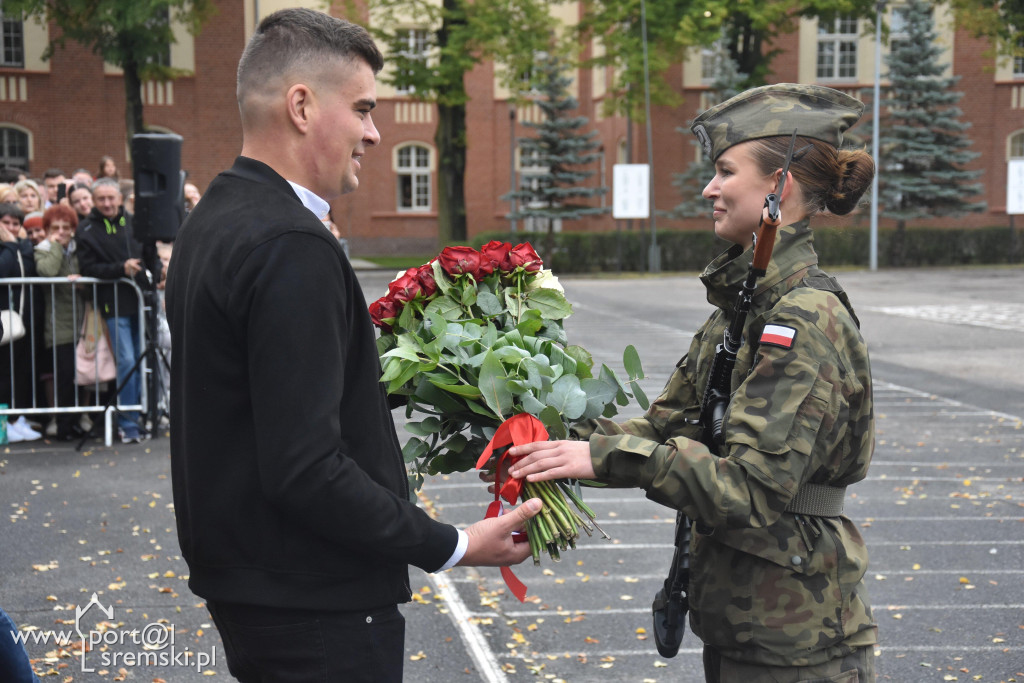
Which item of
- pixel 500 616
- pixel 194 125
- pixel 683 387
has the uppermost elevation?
pixel 194 125

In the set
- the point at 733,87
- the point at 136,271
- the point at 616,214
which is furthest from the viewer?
the point at 733,87

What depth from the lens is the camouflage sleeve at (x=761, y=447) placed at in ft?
7.56

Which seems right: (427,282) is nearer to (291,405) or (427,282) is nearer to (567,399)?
(567,399)

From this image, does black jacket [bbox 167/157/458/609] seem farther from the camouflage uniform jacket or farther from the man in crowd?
the man in crowd

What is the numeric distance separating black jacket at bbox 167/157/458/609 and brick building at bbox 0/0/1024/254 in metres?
36.6

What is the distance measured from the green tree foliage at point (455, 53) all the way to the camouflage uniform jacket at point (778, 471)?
103 feet

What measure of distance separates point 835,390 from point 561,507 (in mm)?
666

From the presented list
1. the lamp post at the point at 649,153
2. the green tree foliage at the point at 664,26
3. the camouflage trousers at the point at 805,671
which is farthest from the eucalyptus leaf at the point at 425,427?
the green tree foliage at the point at 664,26

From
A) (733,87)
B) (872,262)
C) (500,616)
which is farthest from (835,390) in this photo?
(733,87)

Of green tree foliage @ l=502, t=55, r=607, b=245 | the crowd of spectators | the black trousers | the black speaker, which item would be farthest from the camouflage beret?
green tree foliage @ l=502, t=55, r=607, b=245

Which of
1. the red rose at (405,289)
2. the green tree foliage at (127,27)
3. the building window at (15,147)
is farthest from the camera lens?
the building window at (15,147)

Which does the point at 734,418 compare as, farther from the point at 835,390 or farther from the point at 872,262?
the point at 872,262

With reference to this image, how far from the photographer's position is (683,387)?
291 centimetres

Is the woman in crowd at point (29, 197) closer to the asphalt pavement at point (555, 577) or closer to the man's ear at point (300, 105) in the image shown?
the asphalt pavement at point (555, 577)
